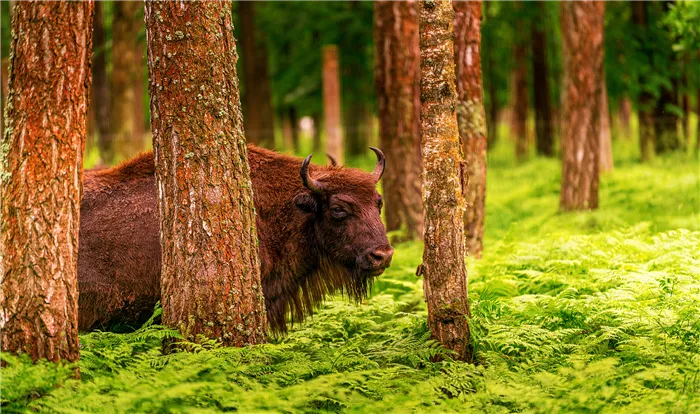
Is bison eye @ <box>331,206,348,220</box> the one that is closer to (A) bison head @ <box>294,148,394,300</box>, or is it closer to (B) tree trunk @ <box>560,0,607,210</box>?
(A) bison head @ <box>294,148,394,300</box>

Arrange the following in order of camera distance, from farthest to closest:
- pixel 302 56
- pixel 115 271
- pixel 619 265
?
pixel 302 56 → pixel 619 265 → pixel 115 271

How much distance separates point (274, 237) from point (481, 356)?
273 centimetres

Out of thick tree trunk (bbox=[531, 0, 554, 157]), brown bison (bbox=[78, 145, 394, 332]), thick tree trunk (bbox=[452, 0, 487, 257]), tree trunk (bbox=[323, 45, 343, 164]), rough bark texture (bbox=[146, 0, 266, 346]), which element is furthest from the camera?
thick tree trunk (bbox=[531, 0, 554, 157])

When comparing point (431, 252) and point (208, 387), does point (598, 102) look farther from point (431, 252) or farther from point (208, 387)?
point (208, 387)

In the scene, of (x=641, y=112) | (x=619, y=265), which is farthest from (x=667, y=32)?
(x=619, y=265)

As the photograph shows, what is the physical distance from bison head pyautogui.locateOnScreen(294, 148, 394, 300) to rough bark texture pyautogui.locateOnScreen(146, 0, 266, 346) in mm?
1747

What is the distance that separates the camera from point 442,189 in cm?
630

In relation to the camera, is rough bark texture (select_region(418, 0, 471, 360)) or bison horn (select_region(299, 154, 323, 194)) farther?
bison horn (select_region(299, 154, 323, 194))

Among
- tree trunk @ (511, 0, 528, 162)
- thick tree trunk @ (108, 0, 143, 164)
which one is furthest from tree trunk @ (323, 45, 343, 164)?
tree trunk @ (511, 0, 528, 162)

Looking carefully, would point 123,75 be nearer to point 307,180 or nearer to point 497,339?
point 307,180

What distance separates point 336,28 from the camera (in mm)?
24422

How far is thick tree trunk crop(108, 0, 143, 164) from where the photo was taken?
17.0m

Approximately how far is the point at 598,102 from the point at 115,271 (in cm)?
922

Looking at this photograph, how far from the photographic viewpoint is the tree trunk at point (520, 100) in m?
25.3
